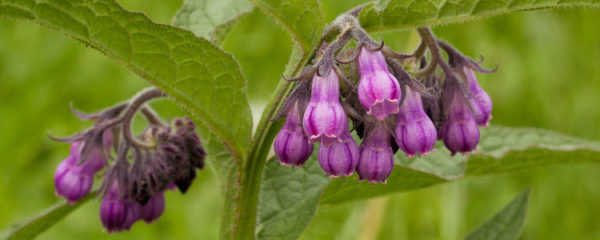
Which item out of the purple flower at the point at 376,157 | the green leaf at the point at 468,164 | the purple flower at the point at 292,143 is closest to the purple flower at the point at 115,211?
the green leaf at the point at 468,164

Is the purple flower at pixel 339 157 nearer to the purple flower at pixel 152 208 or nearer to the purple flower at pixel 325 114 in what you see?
the purple flower at pixel 325 114

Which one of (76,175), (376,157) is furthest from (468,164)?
(76,175)

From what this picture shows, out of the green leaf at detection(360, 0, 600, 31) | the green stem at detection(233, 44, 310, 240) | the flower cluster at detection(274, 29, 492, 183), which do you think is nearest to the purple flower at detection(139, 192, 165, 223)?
the green stem at detection(233, 44, 310, 240)

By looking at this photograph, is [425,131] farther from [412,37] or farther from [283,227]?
[412,37]

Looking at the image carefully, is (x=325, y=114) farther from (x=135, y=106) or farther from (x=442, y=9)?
(x=135, y=106)

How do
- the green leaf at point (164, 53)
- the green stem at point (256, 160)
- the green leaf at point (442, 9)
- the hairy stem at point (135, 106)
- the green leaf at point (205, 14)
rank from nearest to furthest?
1. the green leaf at point (164, 53)
2. the green leaf at point (442, 9)
3. the green stem at point (256, 160)
4. the hairy stem at point (135, 106)
5. the green leaf at point (205, 14)

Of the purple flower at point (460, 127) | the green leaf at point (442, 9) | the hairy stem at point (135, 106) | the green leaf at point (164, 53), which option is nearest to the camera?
the green leaf at point (164, 53)
